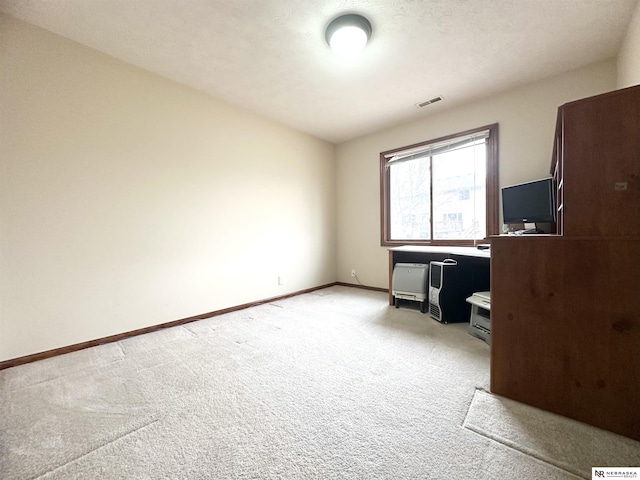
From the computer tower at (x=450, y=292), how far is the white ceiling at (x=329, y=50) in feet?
6.52

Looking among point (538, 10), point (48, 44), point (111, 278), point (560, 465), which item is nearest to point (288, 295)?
point (111, 278)

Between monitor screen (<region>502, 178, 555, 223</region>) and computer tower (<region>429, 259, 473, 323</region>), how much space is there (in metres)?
0.73

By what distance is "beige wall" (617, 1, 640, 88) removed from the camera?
1.77 m

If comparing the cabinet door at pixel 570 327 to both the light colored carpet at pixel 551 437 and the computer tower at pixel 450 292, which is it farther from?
the computer tower at pixel 450 292

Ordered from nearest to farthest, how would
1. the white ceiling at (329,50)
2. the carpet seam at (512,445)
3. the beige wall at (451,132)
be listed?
the carpet seam at (512,445)
the white ceiling at (329,50)
the beige wall at (451,132)

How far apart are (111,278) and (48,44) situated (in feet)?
6.34

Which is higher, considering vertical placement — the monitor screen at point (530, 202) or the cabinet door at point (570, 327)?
the monitor screen at point (530, 202)

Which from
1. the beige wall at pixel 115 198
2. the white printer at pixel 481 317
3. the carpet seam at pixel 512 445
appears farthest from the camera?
the white printer at pixel 481 317

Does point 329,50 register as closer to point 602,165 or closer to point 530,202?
point 602,165

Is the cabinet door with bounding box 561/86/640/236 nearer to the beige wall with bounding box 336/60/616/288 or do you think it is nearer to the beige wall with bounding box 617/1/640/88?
the beige wall with bounding box 617/1/640/88

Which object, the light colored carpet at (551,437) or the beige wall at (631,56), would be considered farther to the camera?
the beige wall at (631,56)

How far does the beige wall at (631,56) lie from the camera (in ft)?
5.82

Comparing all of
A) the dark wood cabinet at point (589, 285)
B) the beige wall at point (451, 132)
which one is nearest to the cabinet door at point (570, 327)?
the dark wood cabinet at point (589, 285)

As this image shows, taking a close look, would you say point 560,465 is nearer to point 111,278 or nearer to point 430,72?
point 430,72
